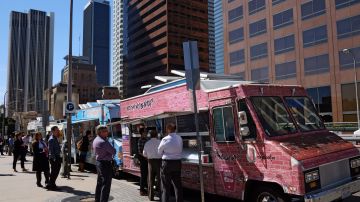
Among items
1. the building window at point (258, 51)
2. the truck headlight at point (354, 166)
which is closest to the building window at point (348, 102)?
the building window at point (258, 51)

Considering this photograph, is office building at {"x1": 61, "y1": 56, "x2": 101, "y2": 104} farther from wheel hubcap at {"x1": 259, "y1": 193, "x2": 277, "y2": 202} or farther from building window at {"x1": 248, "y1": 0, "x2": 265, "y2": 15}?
wheel hubcap at {"x1": 259, "y1": 193, "x2": 277, "y2": 202}

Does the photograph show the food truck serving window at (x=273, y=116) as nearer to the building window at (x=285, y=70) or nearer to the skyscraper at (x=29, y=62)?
the building window at (x=285, y=70)

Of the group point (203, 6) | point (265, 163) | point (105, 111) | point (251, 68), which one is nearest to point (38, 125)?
point (105, 111)

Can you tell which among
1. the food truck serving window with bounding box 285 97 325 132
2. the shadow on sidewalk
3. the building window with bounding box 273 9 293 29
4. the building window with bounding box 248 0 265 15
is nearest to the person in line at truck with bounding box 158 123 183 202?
the food truck serving window with bounding box 285 97 325 132

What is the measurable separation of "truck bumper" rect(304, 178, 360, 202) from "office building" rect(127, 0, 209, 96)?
123934 mm

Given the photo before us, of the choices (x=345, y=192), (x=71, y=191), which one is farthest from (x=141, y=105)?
(x=345, y=192)

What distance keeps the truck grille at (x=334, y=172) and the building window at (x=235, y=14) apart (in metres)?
63.7

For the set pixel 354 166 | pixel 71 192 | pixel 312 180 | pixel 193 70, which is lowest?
pixel 71 192

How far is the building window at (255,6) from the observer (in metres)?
64.9

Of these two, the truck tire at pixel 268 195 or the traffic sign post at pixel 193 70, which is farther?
the traffic sign post at pixel 193 70

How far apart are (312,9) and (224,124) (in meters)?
53.2

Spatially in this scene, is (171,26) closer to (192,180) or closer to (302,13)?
(302,13)

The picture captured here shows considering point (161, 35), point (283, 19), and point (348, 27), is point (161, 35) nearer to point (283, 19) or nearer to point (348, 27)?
point (283, 19)

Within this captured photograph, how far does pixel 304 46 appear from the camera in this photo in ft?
188
